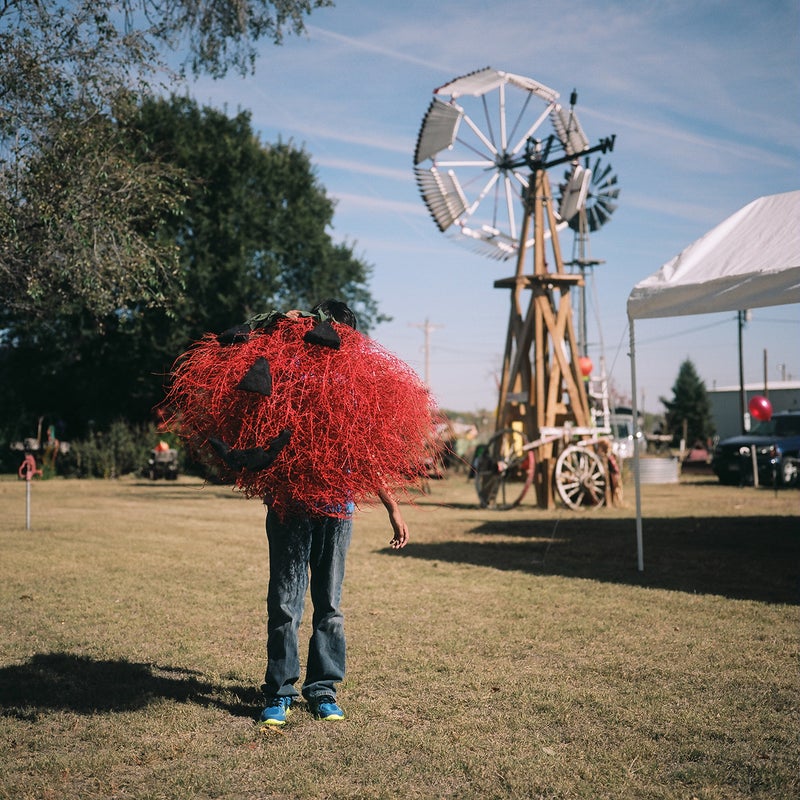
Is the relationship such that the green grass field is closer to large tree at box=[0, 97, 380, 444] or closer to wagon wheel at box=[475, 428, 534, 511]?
wagon wheel at box=[475, 428, 534, 511]

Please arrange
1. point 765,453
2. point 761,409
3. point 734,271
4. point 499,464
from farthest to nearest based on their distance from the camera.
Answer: point 761,409 → point 765,453 → point 499,464 → point 734,271

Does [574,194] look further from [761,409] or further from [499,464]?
[761,409]

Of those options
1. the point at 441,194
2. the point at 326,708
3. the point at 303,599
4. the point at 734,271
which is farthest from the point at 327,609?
the point at 441,194

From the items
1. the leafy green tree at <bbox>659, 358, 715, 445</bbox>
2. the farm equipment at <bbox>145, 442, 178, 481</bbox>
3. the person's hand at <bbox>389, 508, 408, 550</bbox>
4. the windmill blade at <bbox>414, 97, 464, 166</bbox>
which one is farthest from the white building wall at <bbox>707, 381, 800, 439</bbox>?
the person's hand at <bbox>389, 508, 408, 550</bbox>

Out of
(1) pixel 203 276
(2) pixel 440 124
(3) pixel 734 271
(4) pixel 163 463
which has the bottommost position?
(4) pixel 163 463

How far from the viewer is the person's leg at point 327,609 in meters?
3.92

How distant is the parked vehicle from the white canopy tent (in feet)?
40.7

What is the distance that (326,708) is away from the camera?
3.86m

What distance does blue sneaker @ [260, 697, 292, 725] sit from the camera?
3.75m

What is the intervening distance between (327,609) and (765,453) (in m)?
18.5

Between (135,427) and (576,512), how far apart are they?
1723cm

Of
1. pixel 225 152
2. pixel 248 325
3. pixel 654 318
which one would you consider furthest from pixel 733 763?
pixel 225 152

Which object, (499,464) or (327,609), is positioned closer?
(327,609)

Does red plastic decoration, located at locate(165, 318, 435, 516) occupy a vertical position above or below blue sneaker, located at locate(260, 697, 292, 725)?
above
